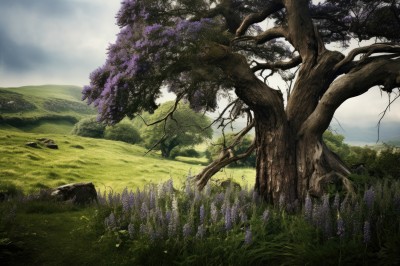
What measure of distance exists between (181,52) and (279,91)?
10.8 ft

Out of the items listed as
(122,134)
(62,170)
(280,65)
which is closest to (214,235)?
(280,65)

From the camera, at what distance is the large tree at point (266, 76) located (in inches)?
290

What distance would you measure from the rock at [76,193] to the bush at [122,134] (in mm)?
67375

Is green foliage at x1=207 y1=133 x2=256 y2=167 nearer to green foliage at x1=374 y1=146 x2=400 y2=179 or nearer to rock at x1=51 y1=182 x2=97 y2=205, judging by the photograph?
green foliage at x1=374 y1=146 x2=400 y2=179

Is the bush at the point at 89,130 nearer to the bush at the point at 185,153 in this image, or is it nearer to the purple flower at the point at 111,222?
the bush at the point at 185,153

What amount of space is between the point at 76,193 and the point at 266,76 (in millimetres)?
9018

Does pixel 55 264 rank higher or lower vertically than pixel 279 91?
lower

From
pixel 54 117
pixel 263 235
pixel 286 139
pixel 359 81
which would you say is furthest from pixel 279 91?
pixel 54 117

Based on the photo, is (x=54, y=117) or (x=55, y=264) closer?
(x=55, y=264)

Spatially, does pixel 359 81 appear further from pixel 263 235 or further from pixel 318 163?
pixel 263 235

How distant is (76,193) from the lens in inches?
494

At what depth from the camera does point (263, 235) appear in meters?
5.51

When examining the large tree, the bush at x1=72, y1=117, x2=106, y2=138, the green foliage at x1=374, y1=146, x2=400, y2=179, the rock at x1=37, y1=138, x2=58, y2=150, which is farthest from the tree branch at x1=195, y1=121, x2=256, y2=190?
the bush at x1=72, y1=117, x2=106, y2=138

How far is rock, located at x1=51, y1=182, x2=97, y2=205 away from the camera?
12.1m
